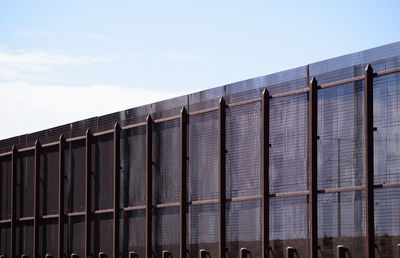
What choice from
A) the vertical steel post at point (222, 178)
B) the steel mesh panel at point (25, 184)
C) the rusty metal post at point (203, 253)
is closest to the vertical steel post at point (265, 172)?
the vertical steel post at point (222, 178)

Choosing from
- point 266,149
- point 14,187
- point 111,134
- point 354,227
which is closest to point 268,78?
point 266,149

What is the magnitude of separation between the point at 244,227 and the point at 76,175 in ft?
32.5

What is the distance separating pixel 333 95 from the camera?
2169 centimetres

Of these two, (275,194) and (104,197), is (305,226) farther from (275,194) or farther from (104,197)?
(104,197)

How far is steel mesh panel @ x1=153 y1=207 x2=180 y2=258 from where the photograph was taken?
26734 millimetres

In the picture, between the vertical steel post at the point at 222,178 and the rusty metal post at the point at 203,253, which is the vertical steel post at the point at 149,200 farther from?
the vertical steel post at the point at 222,178

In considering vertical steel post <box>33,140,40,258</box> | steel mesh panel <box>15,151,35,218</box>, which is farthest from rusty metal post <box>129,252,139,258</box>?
steel mesh panel <box>15,151,35,218</box>

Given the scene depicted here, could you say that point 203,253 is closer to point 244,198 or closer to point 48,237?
point 244,198

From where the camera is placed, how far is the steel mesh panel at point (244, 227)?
2356 centimetres

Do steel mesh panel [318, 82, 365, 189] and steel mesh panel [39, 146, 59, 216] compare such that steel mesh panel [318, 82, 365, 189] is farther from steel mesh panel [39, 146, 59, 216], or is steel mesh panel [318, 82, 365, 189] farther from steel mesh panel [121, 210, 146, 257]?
steel mesh panel [39, 146, 59, 216]

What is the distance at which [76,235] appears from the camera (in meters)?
31.7

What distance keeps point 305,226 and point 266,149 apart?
7.78 feet

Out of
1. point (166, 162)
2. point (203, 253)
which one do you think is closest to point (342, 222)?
point (203, 253)

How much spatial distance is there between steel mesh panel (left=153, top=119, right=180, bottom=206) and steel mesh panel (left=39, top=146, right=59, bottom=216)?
671 centimetres
